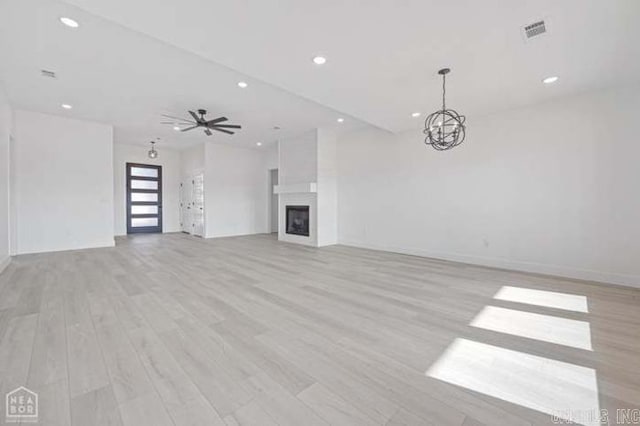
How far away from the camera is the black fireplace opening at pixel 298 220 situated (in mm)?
7504

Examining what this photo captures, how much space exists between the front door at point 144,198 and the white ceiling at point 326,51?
13.2 ft

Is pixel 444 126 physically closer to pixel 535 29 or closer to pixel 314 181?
pixel 535 29

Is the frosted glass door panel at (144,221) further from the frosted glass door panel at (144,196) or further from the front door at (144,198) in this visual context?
the frosted glass door panel at (144,196)

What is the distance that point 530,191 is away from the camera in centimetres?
453

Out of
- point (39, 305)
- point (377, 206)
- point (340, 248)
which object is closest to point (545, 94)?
point (377, 206)

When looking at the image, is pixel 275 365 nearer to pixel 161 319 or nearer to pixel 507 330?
pixel 161 319

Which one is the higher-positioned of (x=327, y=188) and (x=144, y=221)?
(x=327, y=188)

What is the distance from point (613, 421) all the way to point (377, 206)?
17.6 feet

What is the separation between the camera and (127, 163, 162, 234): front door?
8.91m

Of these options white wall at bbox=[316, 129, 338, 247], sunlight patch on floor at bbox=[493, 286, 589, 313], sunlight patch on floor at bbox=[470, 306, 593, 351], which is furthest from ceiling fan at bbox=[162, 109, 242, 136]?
sunlight patch on floor at bbox=[493, 286, 589, 313]

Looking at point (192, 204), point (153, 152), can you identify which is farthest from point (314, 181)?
point (153, 152)

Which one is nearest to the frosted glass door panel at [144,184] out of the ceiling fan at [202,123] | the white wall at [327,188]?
the ceiling fan at [202,123]

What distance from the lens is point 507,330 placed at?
2475mm

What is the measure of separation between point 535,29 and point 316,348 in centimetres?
350
